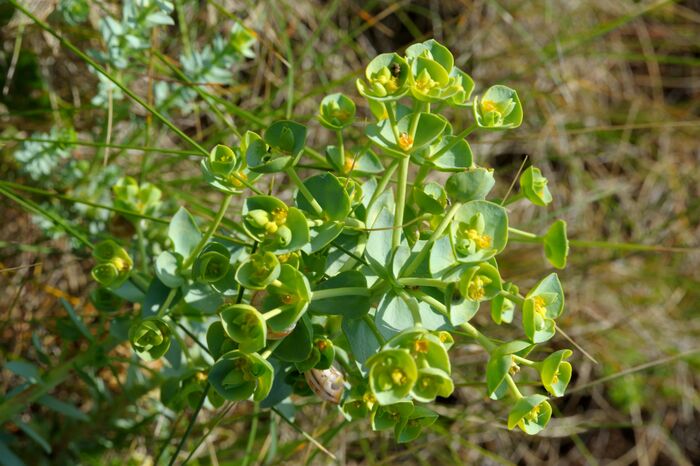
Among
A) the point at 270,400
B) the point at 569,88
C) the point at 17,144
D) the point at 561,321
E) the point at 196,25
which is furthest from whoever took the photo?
the point at 569,88

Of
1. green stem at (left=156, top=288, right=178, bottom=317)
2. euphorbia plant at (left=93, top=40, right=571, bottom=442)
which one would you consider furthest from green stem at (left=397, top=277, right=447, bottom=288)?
green stem at (left=156, top=288, right=178, bottom=317)

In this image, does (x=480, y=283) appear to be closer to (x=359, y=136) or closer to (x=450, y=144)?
(x=450, y=144)

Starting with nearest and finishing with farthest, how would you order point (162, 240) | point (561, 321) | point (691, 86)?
1. point (162, 240)
2. point (561, 321)
3. point (691, 86)

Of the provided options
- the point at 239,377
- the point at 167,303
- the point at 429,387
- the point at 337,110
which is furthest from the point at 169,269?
the point at 429,387

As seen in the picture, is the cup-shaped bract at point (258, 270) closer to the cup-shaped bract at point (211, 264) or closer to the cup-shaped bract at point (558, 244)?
the cup-shaped bract at point (211, 264)

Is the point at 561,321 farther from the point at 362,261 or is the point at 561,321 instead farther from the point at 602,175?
the point at 362,261

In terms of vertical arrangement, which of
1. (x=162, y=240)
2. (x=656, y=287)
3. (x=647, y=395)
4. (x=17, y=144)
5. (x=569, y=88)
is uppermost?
(x=17, y=144)

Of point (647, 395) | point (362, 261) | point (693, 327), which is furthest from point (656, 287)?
point (362, 261)

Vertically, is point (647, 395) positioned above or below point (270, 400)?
below
